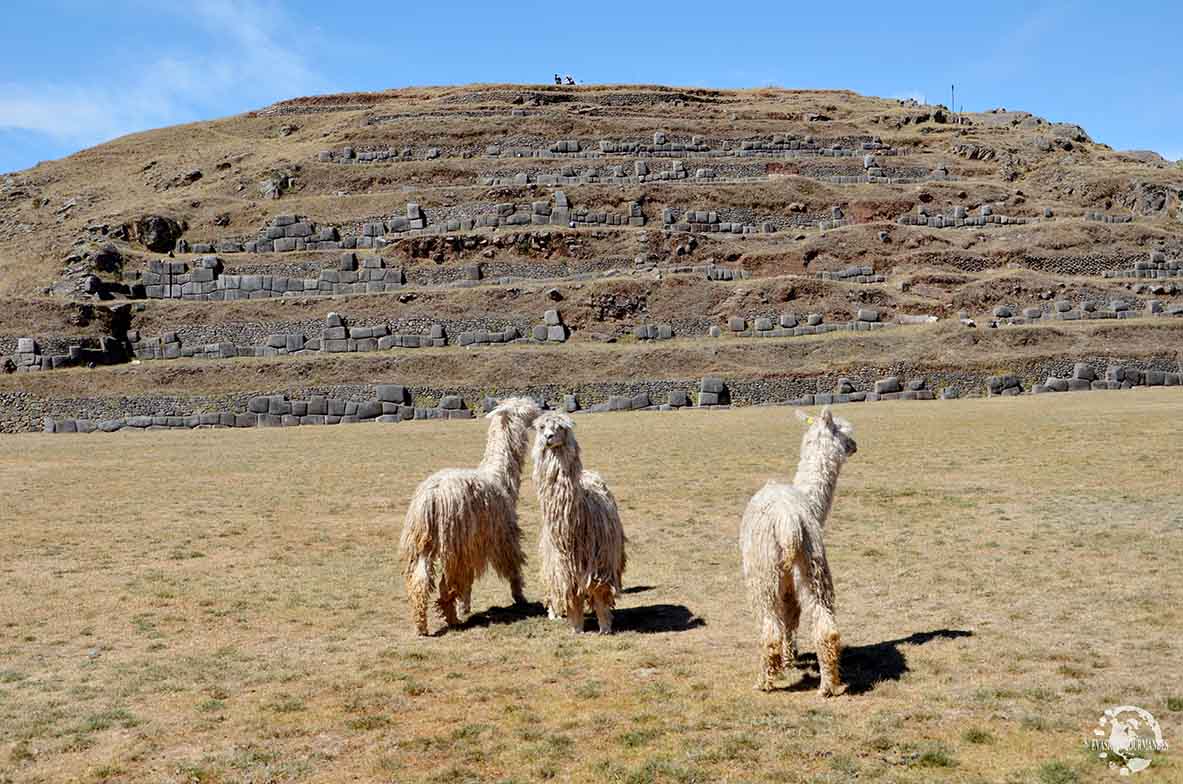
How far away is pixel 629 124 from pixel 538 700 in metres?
80.3

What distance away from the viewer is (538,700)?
985cm

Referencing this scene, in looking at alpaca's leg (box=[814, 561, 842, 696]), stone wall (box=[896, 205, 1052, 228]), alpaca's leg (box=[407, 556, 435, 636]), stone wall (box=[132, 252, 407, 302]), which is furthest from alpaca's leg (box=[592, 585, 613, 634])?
stone wall (box=[896, 205, 1052, 228])

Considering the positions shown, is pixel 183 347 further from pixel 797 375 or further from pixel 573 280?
pixel 797 375

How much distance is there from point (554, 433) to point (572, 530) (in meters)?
1.03

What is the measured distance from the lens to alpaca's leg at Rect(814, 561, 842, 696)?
947 centimetres

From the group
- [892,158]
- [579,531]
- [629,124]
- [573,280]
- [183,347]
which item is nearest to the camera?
[579,531]

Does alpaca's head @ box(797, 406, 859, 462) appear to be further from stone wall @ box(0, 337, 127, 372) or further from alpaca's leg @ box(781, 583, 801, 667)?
stone wall @ box(0, 337, 127, 372)

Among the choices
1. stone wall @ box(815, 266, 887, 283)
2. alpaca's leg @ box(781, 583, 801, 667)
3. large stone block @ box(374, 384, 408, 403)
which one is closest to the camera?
alpaca's leg @ box(781, 583, 801, 667)

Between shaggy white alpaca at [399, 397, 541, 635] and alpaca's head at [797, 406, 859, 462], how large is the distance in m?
3.65

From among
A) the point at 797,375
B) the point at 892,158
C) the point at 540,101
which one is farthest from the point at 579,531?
the point at 540,101

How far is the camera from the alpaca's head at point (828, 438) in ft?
37.4

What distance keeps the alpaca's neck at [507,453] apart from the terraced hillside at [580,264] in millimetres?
34710

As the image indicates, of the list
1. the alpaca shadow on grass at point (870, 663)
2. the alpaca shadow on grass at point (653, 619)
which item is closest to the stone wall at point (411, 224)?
the alpaca shadow on grass at point (653, 619)

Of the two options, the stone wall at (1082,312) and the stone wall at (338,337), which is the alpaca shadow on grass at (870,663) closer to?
the stone wall at (338,337)
